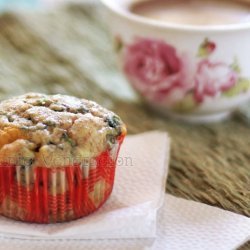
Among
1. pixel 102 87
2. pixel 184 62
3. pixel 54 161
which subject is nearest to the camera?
pixel 54 161

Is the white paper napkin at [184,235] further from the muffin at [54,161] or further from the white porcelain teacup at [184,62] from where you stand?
the white porcelain teacup at [184,62]

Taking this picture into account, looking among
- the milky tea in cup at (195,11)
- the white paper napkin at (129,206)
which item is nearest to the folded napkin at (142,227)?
the white paper napkin at (129,206)

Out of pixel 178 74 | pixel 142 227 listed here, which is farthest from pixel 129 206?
pixel 178 74

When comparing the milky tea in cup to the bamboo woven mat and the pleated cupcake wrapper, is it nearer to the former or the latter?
the bamboo woven mat

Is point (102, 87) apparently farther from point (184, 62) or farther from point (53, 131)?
point (53, 131)

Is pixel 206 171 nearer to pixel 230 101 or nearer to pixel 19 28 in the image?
pixel 230 101

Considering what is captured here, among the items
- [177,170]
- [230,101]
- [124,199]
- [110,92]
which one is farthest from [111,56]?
[124,199]

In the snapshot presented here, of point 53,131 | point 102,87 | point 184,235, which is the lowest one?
point 102,87
